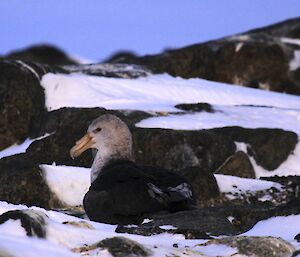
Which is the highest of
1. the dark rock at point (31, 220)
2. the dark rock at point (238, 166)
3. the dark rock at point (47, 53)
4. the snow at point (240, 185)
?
the dark rock at point (31, 220)

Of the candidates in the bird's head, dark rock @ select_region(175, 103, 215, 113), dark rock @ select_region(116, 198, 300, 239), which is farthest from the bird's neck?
dark rock @ select_region(175, 103, 215, 113)

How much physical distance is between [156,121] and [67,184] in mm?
4592

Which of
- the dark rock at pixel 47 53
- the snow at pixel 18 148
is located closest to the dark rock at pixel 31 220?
the snow at pixel 18 148

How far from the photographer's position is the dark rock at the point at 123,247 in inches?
235

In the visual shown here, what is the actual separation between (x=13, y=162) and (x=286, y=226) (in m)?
5.45

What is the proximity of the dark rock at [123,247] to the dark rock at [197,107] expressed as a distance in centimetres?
1171

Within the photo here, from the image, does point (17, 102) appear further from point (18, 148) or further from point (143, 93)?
point (143, 93)

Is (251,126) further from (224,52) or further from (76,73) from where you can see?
(224,52)

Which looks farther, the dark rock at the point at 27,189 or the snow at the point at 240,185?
the snow at the point at 240,185

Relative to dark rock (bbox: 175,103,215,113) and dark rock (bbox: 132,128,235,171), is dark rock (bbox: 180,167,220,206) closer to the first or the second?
dark rock (bbox: 132,128,235,171)

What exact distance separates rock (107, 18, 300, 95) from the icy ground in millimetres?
3610

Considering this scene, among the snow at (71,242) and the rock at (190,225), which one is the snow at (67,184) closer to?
the rock at (190,225)

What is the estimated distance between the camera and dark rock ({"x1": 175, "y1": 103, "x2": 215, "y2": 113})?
58.6ft

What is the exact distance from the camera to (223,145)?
15367 millimetres
